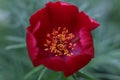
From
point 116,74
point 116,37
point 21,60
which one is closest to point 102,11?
point 116,37

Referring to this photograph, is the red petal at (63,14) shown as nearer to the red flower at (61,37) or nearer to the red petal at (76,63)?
the red flower at (61,37)

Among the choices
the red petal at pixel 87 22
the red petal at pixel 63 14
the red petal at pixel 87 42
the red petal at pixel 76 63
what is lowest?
the red petal at pixel 76 63

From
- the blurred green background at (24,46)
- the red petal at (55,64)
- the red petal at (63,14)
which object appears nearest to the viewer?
the red petal at (55,64)

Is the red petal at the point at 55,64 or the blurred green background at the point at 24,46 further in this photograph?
the blurred green background at the point at 24,46

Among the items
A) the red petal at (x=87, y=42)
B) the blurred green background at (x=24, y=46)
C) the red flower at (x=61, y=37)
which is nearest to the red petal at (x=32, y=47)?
the red flower at (x=61, y=37)

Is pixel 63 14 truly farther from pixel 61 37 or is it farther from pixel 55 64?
pixel 55 64

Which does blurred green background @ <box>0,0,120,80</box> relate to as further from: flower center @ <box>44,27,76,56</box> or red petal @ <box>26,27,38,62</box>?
red petal @ <box>26,27,38,62</box>
